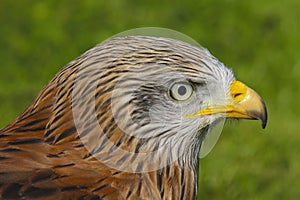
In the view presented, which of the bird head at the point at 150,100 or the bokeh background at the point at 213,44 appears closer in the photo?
the bird head at the point at 150,100

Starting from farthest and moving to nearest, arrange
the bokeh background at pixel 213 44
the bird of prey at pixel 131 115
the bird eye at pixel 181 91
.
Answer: the bokeh background at pixel 213 44, the bird eye at pixel 181 91, the bird of prey at pixel 131 115

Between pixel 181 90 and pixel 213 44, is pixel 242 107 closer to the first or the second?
pixel 181 90

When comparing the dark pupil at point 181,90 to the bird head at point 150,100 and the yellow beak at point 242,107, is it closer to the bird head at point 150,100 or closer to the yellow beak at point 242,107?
the bird head at point 150,100

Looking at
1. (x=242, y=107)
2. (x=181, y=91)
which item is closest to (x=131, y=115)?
(x=181, y=91)

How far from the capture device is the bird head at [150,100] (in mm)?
4664

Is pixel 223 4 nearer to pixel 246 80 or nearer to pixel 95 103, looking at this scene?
pixel 246 80

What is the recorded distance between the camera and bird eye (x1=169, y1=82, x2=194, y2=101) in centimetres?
472

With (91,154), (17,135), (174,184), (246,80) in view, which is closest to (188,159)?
(174,184)

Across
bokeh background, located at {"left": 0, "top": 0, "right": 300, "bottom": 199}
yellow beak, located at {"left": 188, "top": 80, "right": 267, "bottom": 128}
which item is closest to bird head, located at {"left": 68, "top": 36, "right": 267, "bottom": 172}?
yellow beak, located at {"left": 188, "top": 80, "right": 267, "bottom": 128}

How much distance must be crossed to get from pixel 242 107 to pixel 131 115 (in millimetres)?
583

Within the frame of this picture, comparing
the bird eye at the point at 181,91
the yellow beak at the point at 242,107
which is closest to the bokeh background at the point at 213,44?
the yellow beak at the point at 242,107

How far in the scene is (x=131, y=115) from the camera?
4.67m

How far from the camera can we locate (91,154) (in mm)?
4625

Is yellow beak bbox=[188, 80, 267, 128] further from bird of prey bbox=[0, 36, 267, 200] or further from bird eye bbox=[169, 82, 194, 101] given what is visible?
bird eye bbox=[169, 82, 194, 101]
